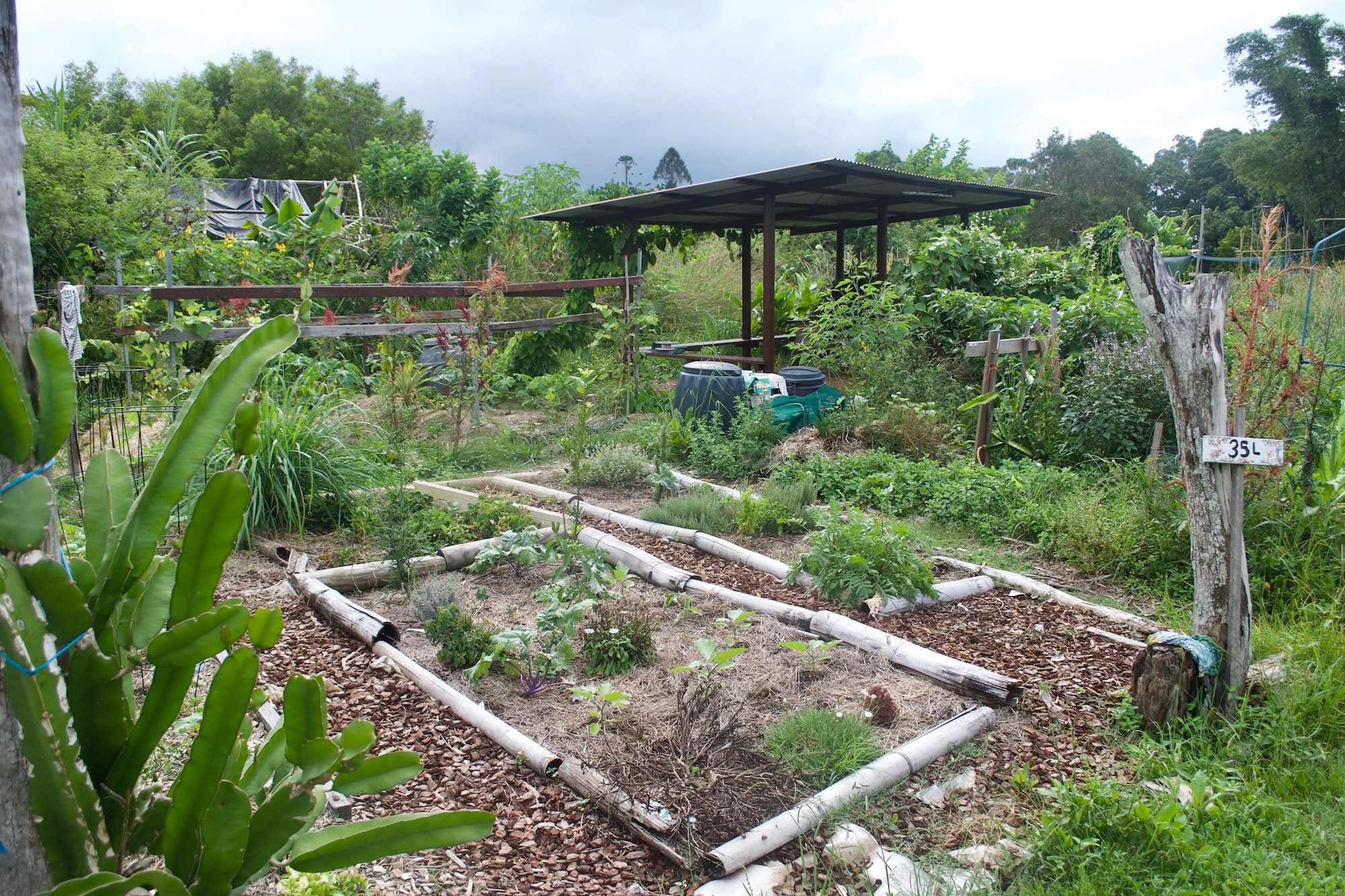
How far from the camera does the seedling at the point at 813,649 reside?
3150mm

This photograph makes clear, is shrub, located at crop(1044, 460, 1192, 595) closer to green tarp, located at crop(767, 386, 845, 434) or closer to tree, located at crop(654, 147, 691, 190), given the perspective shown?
green tarp, located at crop(767, 386, 845, 434)

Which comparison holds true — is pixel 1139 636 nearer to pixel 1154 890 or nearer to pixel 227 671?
pixel 1154 890

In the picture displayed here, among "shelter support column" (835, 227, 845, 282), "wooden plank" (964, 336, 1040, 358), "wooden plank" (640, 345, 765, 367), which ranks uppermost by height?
"shelter support column" (835, 227, 845, 282)

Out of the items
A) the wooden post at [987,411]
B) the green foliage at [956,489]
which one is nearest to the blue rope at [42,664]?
the green foliage at [956,489]

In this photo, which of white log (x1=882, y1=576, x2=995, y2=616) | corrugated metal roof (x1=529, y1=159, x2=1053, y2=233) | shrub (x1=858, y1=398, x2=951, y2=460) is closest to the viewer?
white log (x1=882, y1=576, x2=995, y2=616)

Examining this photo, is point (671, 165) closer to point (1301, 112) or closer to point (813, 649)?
point (1301, 112)

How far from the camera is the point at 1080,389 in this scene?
6.49 metres

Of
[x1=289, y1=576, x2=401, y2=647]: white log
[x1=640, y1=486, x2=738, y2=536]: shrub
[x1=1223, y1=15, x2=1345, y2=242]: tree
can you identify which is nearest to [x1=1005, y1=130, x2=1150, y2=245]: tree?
[x1=1223, y1=15, x2=1345, y2=242]: tree

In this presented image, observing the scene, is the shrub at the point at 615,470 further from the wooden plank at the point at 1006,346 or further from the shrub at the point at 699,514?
the wooden plank at the point at 1006,346

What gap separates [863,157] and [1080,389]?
21.7 meters

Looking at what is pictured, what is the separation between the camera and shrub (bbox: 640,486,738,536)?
17.3ft

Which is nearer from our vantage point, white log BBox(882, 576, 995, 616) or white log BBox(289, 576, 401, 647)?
white log BBox(289, 576, 401, 647)

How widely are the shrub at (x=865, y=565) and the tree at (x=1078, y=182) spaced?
3082cm

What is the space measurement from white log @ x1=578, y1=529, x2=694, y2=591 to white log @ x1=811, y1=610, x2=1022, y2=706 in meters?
0.85
